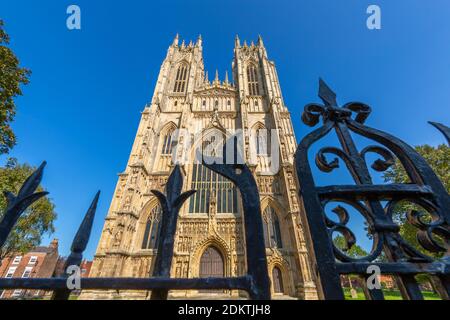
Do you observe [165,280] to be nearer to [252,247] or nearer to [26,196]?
[252,247]

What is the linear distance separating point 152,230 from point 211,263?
4719mm

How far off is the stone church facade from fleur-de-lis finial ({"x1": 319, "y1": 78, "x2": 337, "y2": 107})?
6151 millimetres

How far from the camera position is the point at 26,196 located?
1436 millimetres

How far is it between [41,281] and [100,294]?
42.5 ft

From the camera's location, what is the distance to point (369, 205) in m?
1.32

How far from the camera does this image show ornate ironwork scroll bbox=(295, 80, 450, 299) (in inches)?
42.1

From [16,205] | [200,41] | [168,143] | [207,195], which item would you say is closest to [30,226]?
[168,143]

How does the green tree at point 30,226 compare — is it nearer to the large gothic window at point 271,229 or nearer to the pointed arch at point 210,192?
the pointed arch at point 210,192

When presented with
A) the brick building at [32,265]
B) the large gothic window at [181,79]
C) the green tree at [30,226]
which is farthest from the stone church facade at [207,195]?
the brick building at [32,265]

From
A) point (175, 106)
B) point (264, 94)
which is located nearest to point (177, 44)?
point (175, 106)

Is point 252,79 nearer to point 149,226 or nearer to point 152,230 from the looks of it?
point 149,226

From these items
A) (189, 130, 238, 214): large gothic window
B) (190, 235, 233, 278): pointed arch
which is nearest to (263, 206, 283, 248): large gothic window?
(189, 130, 238, 214): large gothic window

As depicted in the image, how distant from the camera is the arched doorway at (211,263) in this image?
1295cm

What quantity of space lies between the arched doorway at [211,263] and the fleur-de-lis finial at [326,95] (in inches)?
531
